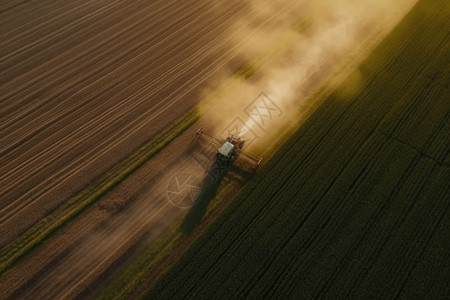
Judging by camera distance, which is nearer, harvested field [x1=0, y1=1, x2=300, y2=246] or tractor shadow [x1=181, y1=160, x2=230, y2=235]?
tractor shadow [x1=181, y1=160, x2=230, y2=235]

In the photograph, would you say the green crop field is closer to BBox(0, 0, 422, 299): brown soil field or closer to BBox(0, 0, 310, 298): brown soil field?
BBox(0, 0, 422, 299): brown soil field

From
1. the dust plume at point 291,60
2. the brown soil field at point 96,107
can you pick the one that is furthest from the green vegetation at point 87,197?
the dust plume at point 291,60

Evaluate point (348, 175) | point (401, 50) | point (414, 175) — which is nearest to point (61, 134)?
point (348, 175)

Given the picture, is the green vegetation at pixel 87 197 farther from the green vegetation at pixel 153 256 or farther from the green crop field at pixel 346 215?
the green crop field at pixel 346 215

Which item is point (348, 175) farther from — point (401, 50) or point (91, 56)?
point (91, 56)

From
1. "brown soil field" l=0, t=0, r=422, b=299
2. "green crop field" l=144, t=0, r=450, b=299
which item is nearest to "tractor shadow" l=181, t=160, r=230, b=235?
"brown soil field" l=0, t=0, r=422, b=299

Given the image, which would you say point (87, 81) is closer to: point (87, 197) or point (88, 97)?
point (88, 97)

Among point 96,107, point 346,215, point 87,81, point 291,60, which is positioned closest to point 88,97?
point 96,107
